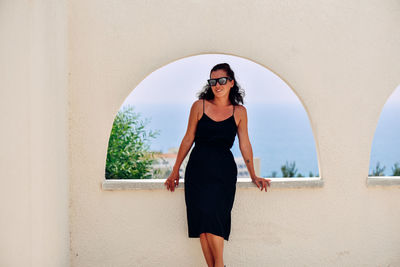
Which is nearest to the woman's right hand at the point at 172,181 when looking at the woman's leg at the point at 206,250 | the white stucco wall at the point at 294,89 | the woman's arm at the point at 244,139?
the white stucco wall at the point at 294,89

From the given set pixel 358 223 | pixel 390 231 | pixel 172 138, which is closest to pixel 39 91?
pixel 358 223

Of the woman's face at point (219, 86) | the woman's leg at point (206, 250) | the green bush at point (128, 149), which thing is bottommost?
the woman's leg at point (206, 250)

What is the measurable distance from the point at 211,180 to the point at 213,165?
0.13m

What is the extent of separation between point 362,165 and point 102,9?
2.77 m

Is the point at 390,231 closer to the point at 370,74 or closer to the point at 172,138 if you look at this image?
the point at 370,74

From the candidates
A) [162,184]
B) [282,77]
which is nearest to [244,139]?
[282,77]

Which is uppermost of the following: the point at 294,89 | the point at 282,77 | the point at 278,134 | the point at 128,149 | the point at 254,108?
the point at 254,108

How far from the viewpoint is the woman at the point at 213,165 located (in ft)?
12.0

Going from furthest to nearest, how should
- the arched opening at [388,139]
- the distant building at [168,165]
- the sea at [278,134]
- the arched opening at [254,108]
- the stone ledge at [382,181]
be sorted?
the arched opening at [254,108]
the sea at [278,134]
the arched opening at [388,139]
the distant building at [168,165]
the stone ledge at [382,181]

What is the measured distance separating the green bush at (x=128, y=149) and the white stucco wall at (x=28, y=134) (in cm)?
195

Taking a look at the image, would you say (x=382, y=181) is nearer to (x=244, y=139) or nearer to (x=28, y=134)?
(x=244, y=139)

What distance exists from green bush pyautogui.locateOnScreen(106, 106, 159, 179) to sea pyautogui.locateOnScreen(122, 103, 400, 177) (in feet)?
109

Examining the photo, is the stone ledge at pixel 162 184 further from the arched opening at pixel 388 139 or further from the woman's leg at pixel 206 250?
the arched opening at pixel 388 139

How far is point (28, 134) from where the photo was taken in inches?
117
